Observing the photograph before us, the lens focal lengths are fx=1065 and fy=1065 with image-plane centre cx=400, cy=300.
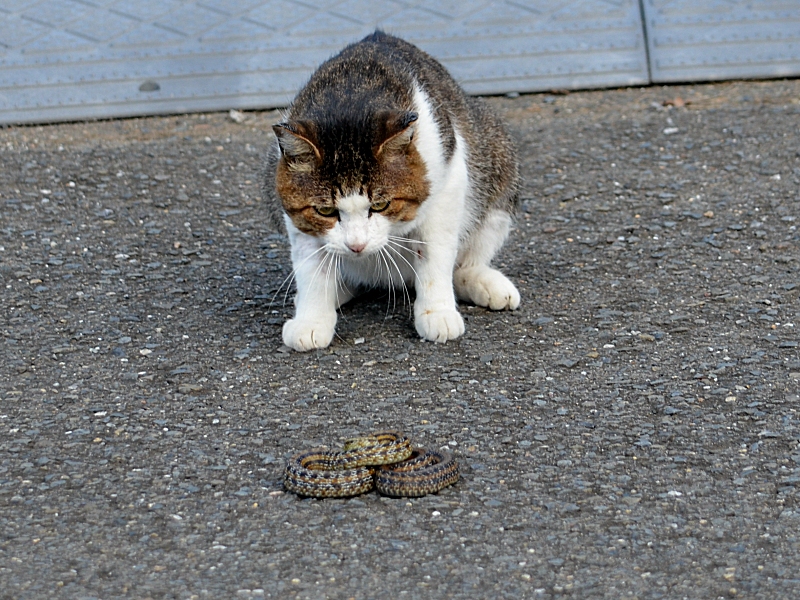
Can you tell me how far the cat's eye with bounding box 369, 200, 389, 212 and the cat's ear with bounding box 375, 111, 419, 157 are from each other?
18 cm

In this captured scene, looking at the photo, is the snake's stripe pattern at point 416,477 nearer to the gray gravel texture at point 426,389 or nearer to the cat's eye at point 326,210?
the gray gravel texture at point 426,389

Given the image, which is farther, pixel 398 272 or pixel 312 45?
pixel 312 45

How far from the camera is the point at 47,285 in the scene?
515 cm

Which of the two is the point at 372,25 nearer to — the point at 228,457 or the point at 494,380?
the point at 494,380

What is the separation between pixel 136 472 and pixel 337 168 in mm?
1301

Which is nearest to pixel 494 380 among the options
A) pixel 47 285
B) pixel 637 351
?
pixel 637 351

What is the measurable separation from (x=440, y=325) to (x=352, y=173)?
82 centimetres

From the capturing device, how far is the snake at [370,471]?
10.6 ft

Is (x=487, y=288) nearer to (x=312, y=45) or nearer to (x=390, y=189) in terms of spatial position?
(x=390, y=189)

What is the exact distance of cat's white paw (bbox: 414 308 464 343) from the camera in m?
4.40

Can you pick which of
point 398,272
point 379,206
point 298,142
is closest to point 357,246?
point 379,206

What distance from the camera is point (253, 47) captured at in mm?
7645

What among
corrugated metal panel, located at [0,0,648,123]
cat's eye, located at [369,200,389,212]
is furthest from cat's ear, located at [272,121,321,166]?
corrugated metal panel, located at [0,0,648,123]

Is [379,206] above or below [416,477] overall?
above
